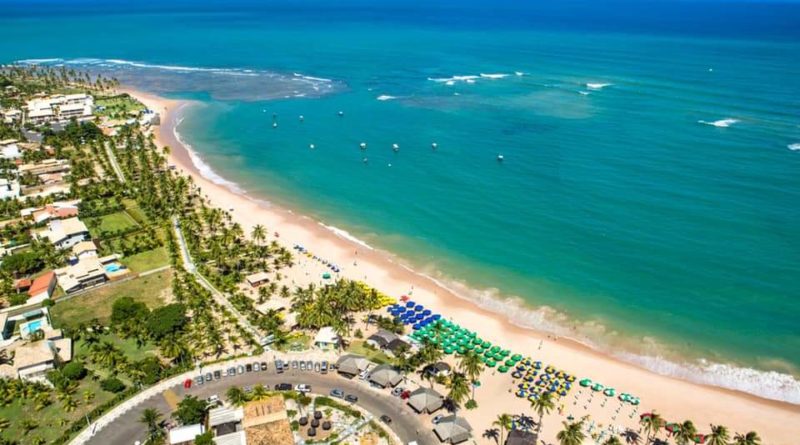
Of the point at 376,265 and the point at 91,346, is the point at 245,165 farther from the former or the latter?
the point at 91,346

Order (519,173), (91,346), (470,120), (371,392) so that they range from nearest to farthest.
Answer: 1. (371,392)
2. (91,346)
3. (519,173)
4. (470,120)

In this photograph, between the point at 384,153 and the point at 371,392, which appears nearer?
the point at 371,392

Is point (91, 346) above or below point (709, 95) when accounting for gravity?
below

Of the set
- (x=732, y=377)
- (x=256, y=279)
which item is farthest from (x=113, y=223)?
(x=732, y=377)

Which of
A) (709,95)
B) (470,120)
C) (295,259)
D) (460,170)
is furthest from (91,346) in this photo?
(709,95)

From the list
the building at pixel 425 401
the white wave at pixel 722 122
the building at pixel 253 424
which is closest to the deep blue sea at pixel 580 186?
the white wave at pixel 722 122

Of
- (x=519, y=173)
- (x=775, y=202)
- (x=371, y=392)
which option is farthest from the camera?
(x=519, y=173)
